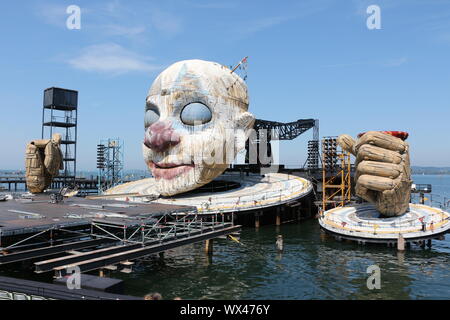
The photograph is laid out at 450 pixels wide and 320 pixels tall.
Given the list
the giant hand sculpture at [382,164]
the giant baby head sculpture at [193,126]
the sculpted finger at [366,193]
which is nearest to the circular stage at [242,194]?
the giant baby head sculpture at [193,126]

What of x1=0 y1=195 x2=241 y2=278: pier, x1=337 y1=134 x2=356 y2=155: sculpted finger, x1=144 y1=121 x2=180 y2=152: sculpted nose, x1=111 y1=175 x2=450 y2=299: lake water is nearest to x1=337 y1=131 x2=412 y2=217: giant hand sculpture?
x1=337 y1=134 x2=356 y2=155: sculpted finger

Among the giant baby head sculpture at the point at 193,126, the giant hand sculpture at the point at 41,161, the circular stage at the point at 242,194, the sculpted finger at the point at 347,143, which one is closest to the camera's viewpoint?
the sculpted finger at the point at 347,143

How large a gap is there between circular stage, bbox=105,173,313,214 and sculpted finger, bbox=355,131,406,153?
14.3 metres

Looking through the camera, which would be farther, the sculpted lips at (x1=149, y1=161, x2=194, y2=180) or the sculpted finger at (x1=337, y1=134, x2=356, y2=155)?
the sculpted lips at (x1=149, y1=161, x2=194, y2=180)

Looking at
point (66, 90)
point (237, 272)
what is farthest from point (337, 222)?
point (66, 90)

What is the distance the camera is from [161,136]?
141 feet

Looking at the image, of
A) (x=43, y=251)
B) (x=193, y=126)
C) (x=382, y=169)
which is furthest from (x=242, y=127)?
(x=43, y=251)

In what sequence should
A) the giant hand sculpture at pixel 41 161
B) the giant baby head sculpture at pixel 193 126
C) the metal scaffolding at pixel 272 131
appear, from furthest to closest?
the metal scaffolding at pixel 272 131 < the giant hand sculpture at pixel 41 161 < the giant baby head sculpture at pixel 193 126

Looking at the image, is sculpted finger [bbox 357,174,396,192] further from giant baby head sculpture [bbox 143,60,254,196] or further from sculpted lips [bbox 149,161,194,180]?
sculpted lips [bbox 149,161,194,180]

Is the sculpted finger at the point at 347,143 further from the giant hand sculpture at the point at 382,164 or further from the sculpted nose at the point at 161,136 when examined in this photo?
the sculpted nose at the point at 161,136

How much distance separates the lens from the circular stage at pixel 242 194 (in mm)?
40344

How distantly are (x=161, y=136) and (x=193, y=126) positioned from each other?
375cm

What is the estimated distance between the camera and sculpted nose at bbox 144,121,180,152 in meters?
42.9

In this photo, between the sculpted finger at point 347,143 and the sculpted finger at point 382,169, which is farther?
the sculpted finger at point 347,143
